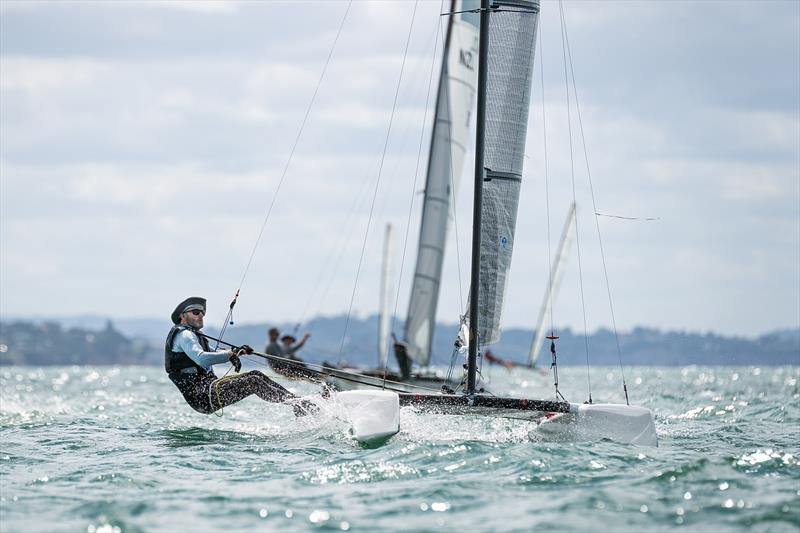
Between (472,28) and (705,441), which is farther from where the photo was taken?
(472,28)

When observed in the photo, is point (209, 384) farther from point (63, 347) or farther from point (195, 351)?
point (63, 347)

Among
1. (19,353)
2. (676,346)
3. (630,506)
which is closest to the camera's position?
(630,506)

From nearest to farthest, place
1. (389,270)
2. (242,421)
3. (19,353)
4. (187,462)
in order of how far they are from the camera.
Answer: (187,462) < (242,421) < (389,270) < (19,353)

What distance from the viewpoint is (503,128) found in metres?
12.6

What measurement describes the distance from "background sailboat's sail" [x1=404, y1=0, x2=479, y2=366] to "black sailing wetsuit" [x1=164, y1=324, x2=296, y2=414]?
40.4 feet

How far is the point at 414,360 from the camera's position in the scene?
25016 millimetres

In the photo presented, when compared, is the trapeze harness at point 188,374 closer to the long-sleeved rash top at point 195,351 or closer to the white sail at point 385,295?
the long-sleeved rash top at point 195,351

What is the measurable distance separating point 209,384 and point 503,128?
407 cm

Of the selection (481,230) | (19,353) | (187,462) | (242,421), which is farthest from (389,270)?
(19,353)

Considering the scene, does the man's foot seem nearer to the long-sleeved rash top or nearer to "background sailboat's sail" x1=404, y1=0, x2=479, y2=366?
the long-sleeved rash top

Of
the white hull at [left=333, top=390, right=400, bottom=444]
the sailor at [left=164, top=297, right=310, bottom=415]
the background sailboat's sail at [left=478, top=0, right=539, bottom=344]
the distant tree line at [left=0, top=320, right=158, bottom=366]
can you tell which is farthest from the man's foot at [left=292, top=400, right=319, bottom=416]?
the distant tree line at [left=0, top=320, right=158, bottom=366]

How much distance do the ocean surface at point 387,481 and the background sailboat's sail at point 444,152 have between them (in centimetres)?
1195

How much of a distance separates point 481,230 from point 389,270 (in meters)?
27.1

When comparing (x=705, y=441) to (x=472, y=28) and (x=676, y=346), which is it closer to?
(x=472, y=28)
